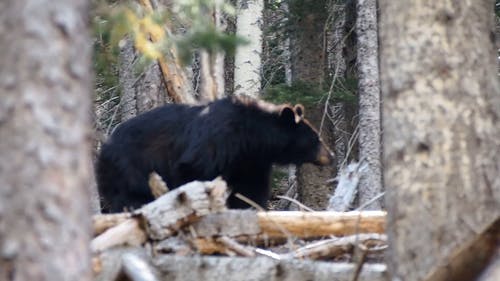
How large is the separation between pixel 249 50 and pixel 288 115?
455cm

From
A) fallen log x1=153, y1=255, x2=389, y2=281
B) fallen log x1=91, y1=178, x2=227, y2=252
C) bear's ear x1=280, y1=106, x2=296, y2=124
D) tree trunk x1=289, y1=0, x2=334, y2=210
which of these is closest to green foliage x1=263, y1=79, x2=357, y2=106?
tree trunk x1=289, y1=0, x2=334, y2=210

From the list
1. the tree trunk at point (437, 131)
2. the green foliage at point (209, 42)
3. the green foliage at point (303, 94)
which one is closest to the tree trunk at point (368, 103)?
the green foliage at point (303, 94)

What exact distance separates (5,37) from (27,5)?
153 mm

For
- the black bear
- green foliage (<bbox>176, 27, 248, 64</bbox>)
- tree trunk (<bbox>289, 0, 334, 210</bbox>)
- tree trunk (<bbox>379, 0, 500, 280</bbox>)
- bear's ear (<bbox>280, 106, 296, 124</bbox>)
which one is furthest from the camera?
tree trunk (<bbox>289, 0, 334, 210</bbox>)

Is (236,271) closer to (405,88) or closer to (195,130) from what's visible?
(405,88)

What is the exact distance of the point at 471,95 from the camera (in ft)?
23.5

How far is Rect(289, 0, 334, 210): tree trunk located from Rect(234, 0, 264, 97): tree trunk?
Result: 1.43 m

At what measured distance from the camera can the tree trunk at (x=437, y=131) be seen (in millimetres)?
7027

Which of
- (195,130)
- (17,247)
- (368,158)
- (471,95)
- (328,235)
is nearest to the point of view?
(17,247)

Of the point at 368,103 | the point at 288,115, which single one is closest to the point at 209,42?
the point at 288,115

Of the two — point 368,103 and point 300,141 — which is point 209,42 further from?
point 368,103

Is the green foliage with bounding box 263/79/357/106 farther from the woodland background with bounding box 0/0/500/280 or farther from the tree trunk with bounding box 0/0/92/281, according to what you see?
the tree trunk with bounding box 0/0/92/281

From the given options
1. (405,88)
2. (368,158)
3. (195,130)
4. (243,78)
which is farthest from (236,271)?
(243,78)

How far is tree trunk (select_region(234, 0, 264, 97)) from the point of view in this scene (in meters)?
18.0
